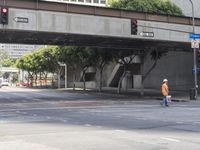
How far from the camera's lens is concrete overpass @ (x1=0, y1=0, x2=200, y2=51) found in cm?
3475

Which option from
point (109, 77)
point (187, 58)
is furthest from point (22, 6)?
point (109, 77)

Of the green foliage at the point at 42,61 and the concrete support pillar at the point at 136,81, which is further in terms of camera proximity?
the green foliage at the point at 42,61

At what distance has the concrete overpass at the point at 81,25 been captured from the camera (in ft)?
114

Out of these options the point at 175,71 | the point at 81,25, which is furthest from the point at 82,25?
the point at 175,71

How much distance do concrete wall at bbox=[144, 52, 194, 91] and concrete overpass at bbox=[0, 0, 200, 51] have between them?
13605mm

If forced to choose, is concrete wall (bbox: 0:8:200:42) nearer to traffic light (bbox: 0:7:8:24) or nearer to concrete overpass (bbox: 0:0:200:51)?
concrete overpass (bbox: 0:0:200:51)

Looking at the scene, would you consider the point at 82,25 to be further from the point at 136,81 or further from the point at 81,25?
the point at 136,81

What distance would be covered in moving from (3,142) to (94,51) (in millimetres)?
42791

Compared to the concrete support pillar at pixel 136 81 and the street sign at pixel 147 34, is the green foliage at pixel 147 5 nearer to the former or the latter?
the street sign at pixel 147 34

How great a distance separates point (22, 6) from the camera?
34.6 meters

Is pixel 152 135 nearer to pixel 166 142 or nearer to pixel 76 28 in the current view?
pixel 166 142

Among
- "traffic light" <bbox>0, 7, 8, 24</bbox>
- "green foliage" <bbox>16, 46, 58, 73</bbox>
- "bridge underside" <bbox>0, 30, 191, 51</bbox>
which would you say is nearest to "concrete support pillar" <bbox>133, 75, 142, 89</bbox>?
"green foliage" <bbox>16, 46, 58, 73</bbox>

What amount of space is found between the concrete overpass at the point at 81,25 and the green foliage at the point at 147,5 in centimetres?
336

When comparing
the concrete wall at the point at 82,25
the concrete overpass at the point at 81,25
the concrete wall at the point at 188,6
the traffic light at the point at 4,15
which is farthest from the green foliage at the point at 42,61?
the traffic light at the point at 4,15
